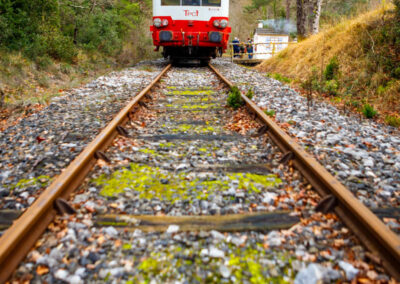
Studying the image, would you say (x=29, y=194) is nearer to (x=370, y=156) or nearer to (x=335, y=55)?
(x=370, y=156)

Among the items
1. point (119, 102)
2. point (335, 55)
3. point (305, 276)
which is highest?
point (335, 55)

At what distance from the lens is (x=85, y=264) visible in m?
1.73

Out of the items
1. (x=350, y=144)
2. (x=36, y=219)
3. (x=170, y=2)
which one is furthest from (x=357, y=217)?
(x=170, y=2)

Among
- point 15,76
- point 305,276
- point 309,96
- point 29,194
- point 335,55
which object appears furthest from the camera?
point 335,55

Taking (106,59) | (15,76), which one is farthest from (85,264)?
(106,59)

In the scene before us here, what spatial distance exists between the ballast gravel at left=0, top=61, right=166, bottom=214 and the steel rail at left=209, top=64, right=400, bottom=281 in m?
2.35

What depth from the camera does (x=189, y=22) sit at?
10.1 meters

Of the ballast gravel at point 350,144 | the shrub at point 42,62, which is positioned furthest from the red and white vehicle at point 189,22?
the ballast gravel at point 350,144

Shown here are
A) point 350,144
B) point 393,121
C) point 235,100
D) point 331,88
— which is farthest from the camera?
point 331,88

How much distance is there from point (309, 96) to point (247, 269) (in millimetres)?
4091

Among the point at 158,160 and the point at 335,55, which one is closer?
the point at 158,160

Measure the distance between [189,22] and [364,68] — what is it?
6.14 metres

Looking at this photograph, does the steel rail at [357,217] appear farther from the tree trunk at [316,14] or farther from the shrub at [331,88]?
the tree trunk at [316,14]

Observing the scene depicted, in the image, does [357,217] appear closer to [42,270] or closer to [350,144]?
[350,144]
